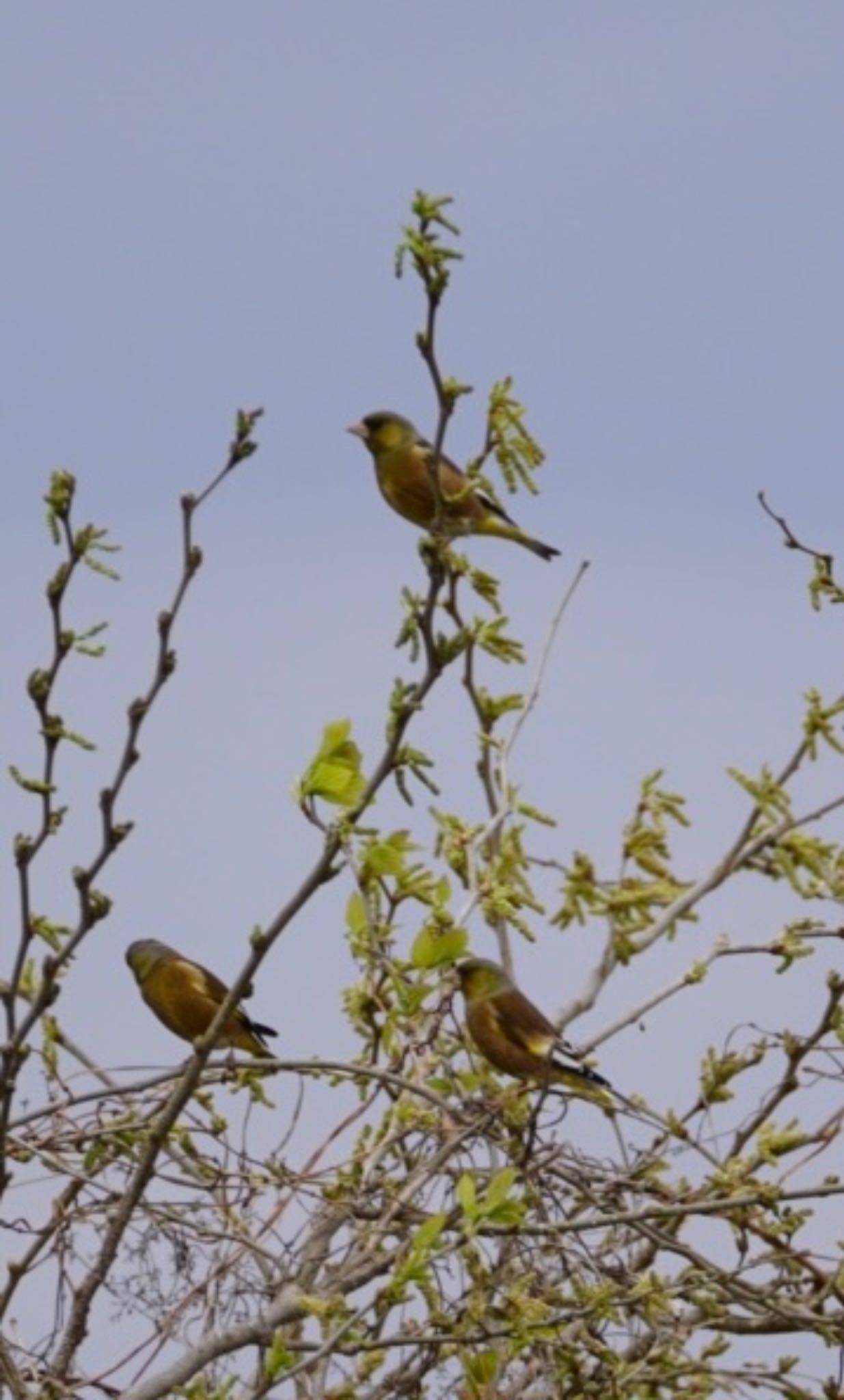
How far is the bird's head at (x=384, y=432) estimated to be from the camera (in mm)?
6086

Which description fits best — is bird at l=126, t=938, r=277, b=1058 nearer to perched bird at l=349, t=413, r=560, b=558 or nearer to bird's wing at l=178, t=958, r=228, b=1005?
bird's wing at l=178, t=958, r=228, b=1005

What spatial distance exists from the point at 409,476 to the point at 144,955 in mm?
1206

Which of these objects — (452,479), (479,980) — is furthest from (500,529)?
(479,980)

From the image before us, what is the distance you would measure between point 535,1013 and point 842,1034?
0.55m

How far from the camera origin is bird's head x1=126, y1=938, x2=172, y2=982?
19.8ft

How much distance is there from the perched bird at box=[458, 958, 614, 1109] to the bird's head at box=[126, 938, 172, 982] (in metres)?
1.18

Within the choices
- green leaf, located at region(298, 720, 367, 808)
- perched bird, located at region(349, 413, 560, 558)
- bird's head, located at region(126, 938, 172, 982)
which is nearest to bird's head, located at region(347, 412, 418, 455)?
perched bird, located at region(349, 413, 560, 558)

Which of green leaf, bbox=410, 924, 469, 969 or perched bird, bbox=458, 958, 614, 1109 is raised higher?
perched bird, bbox=458, 958, 614, 1109

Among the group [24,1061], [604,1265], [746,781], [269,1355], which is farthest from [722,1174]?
[24,1061]

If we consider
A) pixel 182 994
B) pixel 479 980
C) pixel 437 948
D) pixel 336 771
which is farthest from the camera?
pixel 182 994

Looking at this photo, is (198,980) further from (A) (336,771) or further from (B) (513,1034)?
(A) (336,771)

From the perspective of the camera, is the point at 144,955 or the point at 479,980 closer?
the point at 479,980

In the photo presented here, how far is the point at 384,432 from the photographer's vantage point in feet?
20.1

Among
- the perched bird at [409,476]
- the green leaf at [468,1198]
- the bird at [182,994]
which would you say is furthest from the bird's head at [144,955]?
the green leaf at [468,1198]
